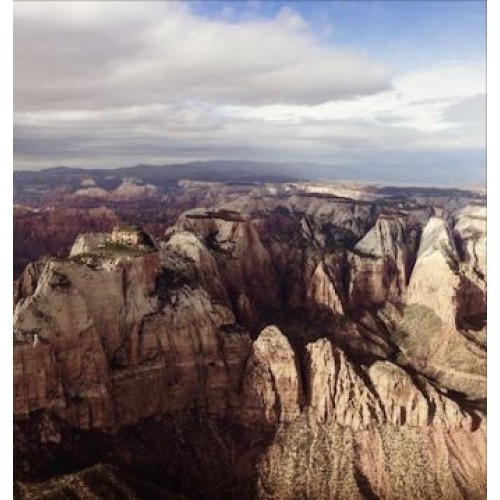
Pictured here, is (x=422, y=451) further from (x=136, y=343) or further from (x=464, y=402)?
(x=136, y=343)

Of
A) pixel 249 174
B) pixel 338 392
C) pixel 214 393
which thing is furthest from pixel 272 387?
pixel 249 174

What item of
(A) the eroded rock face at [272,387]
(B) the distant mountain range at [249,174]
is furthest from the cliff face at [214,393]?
(B) the distant mountain range at [249,174]

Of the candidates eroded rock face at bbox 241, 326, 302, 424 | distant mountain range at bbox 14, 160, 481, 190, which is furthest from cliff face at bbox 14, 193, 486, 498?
distant mountain range at bbox 14, 160, 481, 190

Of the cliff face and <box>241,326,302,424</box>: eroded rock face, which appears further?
<box>241,326,302,424</box>: eroded rock face

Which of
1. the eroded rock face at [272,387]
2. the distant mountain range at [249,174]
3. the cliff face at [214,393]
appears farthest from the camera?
the distant mountain range at [249,174]

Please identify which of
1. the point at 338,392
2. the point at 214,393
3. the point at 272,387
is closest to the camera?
the point at 214,393

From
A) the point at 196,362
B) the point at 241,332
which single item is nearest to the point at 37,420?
the point at 196,362

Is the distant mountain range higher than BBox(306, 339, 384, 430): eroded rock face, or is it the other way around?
the distant mountain range

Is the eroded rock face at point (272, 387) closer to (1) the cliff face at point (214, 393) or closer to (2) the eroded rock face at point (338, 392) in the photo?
(1) the cliff face at point (214, 393)

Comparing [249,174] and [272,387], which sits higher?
[249,174]

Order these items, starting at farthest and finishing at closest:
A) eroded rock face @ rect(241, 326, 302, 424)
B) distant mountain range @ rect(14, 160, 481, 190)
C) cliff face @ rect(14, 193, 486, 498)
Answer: distant mountain range @ rect(14, 160, 481, 190)
eroded rock face @ rect(241, 326, 302, 424)
cliff face @ rect(14, 193, 486, 498)

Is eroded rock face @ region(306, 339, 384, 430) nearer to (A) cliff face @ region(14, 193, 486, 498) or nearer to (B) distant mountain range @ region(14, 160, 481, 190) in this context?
(A) cliff face @ region(14, 193, 486, 498)

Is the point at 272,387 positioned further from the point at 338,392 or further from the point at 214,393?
the point at 338,392
